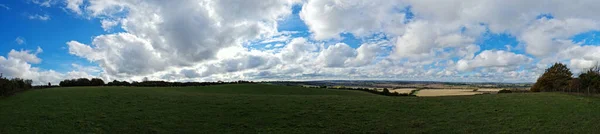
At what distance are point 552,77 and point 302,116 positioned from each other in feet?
176

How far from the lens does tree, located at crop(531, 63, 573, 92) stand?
2221 inches

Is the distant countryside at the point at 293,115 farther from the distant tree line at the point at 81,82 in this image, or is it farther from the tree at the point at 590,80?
the distant tree line at the point at 81,82

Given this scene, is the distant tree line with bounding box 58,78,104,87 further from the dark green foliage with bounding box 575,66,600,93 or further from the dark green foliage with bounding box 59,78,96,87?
the dark green foliage with bounding box 575,66,600,93

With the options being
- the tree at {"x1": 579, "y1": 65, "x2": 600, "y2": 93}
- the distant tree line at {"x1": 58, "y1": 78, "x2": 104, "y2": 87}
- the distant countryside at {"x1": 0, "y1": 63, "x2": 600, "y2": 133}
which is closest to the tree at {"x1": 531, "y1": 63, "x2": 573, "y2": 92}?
the tree at {"x1": 579, "y1": 65, "x2": 600, "y2": 93}

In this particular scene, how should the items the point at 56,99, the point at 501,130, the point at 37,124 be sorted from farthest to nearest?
the point at 56,99 < the point at 37,124 < the point at 501,130

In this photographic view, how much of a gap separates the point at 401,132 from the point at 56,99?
29298 millimetres

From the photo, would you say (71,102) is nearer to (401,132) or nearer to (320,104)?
(320,104)

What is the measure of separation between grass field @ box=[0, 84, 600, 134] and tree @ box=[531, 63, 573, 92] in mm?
34839

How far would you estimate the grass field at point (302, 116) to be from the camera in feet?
65.8

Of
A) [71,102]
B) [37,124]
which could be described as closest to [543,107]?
[37,124]

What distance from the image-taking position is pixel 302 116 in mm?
24031

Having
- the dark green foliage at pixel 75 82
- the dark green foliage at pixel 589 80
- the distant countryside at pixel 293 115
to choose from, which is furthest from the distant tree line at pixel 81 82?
the dark green foliage at pixel 589 80

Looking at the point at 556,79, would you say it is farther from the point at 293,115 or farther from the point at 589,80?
the point at 293,115

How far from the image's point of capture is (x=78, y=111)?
2500cm
